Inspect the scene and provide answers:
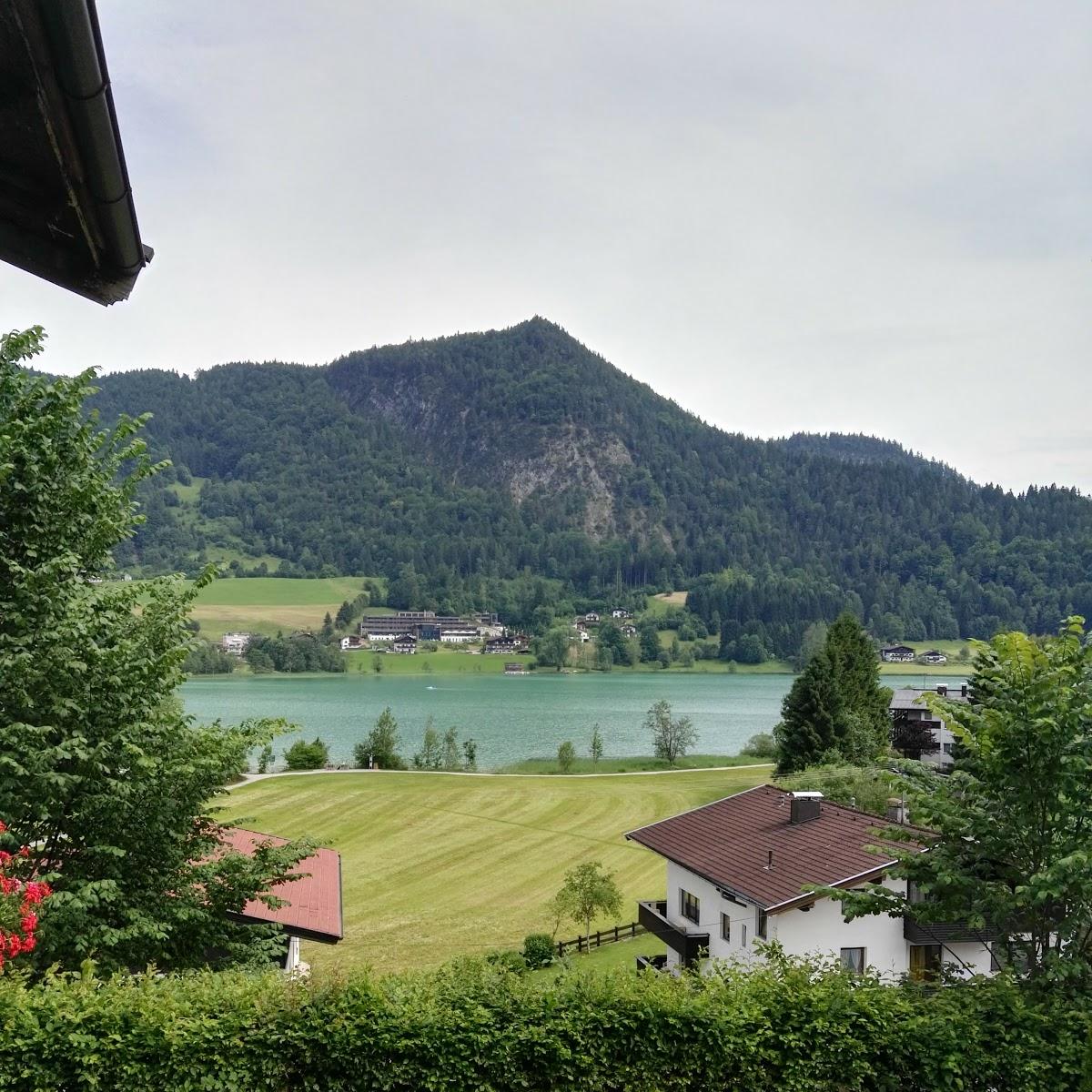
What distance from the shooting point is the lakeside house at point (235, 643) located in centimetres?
17406

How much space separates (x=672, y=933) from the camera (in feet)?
84.0

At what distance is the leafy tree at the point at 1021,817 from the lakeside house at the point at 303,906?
8285 millimetres

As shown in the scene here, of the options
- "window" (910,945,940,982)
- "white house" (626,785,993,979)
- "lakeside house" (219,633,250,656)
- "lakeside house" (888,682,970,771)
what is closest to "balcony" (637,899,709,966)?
"white house" (626,785,993,979)

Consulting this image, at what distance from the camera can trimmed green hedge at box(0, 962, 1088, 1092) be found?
9516mm

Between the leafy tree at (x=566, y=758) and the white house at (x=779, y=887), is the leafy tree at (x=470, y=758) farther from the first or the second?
the white house at (x=779, y=887)

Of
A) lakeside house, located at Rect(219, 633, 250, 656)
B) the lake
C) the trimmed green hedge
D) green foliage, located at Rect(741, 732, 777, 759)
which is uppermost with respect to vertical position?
the trimmed green hedge

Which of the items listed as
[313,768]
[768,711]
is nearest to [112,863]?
[313,768]

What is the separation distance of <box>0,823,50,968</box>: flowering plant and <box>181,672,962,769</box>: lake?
151 ft

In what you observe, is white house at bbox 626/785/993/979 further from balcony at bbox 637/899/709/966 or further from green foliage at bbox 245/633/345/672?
green foliage at bbox 245/633/345/672

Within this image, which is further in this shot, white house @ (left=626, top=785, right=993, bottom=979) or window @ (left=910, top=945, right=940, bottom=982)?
window @ (left=910, top=945, right=940, bottom=982)

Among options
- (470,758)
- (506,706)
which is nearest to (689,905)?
(470,758)

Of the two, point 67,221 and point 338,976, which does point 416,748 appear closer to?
point 338,976

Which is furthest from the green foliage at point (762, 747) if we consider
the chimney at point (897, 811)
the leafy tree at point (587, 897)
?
the leafy tree at point (587, 897)

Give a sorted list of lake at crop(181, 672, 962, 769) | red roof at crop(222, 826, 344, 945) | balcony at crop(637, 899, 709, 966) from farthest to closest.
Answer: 1. lake at crop(181, 672, 962, 769)
2. balcony at crop(637, 899, 709, 966)
3. red roof at crop(222, 826, 344, 945)
